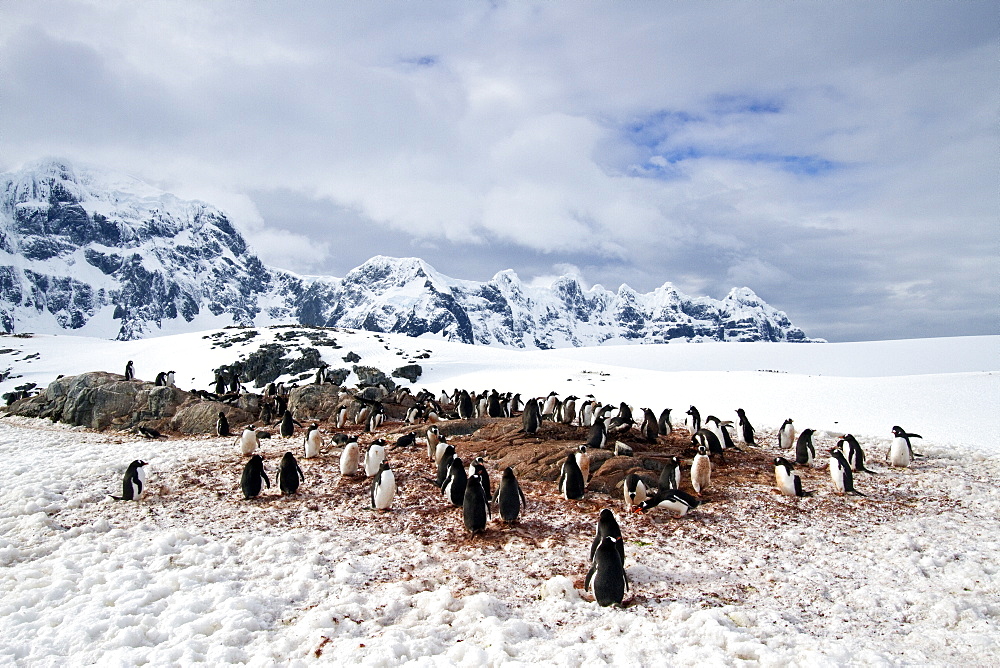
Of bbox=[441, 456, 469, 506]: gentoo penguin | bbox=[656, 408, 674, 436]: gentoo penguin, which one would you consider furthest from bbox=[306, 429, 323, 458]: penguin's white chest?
bbox=[656, 408, 674, 436]: gentoo penguin

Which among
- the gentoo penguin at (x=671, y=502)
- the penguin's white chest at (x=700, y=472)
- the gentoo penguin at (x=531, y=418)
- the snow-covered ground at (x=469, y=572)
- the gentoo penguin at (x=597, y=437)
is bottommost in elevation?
the snow-covered ground at (x=469, y=572)

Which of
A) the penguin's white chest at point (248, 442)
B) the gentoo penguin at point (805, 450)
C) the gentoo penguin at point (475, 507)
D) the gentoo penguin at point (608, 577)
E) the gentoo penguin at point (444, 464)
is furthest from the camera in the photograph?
the penguin's white chest at point (248, 442)

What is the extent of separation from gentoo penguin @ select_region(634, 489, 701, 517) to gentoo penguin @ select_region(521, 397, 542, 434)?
4142 millimetres

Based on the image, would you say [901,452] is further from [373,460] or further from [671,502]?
[373,460]

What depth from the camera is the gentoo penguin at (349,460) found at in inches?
389

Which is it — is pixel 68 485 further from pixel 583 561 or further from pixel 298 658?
pixel 583 561

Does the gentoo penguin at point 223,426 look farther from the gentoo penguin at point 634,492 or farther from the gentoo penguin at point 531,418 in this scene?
the gentoo penguin at point 634,492

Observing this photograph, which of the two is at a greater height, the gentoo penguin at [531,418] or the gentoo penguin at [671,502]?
the gentoo penguin at [531,418]

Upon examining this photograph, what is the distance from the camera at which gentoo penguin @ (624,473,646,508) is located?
823 centimetres

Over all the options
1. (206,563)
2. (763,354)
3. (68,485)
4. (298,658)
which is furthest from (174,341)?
(763,354)

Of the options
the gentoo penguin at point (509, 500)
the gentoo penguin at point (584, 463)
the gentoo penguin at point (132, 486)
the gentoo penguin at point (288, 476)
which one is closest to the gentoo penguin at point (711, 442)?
the gentoo penguin at point (584, 463)

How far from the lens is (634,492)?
27.1ft

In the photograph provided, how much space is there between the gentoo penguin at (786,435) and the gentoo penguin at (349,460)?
9243 millimetres

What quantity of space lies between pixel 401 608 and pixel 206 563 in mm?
2722
